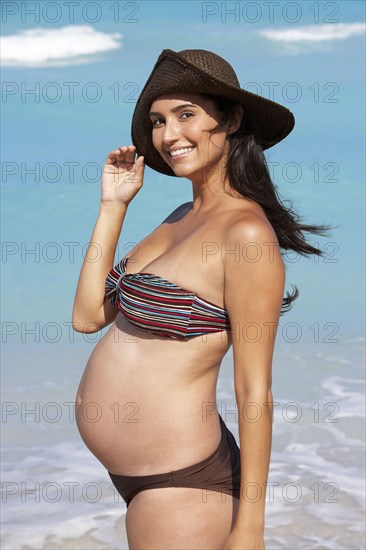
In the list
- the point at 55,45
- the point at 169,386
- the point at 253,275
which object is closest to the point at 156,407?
the point at 169,386

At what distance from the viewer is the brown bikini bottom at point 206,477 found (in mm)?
2775

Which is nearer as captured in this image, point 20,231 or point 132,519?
point 132,519

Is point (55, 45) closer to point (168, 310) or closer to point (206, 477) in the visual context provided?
point (168, 310)

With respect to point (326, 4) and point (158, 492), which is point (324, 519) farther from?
point (326, 4)

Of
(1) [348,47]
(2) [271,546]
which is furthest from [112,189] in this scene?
(1) [348,47]

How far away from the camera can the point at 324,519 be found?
219 inches

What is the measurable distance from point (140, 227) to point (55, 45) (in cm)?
765

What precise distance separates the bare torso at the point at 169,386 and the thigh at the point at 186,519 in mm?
84

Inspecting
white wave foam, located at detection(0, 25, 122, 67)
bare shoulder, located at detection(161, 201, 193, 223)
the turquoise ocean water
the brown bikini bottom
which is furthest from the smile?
white wave foam, located at detection(0, 25, 122, 67)

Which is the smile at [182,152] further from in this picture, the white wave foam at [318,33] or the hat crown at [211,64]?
the white wave foam at [318,33]

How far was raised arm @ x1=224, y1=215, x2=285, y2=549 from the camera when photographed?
2.58 meters

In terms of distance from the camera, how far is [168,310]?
109 inches

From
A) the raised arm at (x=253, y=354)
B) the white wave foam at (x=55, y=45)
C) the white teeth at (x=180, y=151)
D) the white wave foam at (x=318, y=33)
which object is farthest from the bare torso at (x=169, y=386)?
the white wave foam at (x=318, y=33)

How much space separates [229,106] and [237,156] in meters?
0.15
